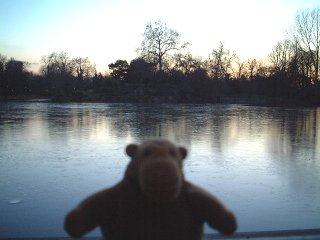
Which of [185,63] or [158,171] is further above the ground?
[185,63]

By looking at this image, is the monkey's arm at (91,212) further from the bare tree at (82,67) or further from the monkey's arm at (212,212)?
the bare tree at (82,67)

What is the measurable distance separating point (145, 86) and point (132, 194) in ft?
173

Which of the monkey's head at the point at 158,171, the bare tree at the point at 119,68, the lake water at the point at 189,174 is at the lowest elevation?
the lake water at the point at 189,174

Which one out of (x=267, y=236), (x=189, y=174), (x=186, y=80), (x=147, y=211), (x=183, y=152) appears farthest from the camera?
(x=186, y=80)

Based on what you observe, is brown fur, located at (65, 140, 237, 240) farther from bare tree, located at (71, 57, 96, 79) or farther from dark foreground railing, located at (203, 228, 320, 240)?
bare tree, located at (71, 57, 96, 79)

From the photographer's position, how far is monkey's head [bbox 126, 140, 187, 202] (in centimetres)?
146

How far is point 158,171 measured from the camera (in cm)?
146

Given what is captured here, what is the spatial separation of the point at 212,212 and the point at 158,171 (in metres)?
0.37

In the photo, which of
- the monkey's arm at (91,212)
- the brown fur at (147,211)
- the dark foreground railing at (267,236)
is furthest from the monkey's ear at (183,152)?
the dark foreground railing at (267,236)

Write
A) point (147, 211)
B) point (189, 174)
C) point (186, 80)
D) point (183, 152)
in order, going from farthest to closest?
point (186, 80) < point (189, 174) < point (183, 152) < point (147, 211)

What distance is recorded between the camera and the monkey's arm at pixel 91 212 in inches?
62.9

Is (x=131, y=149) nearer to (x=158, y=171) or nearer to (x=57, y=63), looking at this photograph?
(x=158, y=171)

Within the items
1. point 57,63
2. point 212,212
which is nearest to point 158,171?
point 212,212

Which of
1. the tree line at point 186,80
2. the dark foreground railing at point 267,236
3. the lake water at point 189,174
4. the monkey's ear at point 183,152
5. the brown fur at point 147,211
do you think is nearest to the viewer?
the brown fur at point 147,211
